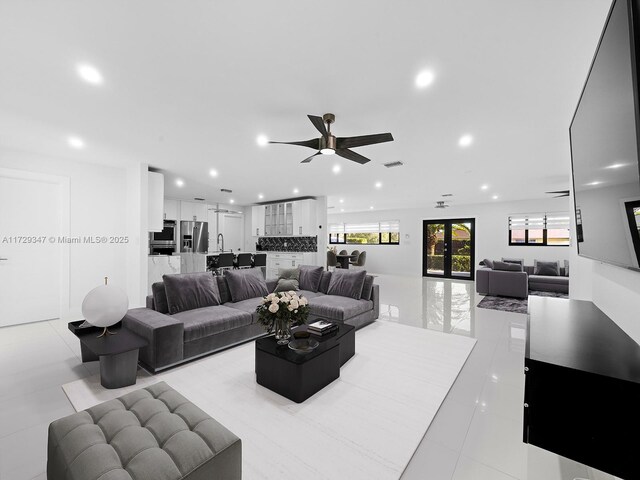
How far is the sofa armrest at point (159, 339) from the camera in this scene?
2.60m

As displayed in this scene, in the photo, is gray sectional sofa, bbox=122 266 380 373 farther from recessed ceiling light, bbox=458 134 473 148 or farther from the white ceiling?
recessed ceiling light, bbox=458 134 473 148

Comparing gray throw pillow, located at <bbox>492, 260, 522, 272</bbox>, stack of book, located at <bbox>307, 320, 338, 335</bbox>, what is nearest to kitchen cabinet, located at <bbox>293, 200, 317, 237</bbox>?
gray throw pillow, located at <bbox>492, 260, 522, 272</bbox>

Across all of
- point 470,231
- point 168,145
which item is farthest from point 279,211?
point 470,231

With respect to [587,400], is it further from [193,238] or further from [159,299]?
[193,238]

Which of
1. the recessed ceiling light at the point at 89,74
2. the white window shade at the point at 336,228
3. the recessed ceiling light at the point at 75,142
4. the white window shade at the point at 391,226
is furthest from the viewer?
the white window shade at the point at 336,228

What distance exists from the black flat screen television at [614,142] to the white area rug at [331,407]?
5.47ft

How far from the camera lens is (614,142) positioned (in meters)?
1.31

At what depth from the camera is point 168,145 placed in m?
3.92

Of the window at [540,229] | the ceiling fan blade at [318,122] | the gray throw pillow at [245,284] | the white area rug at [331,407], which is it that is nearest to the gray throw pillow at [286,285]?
the gray throw pillow at [245,284]

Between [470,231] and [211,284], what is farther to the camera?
[470,231]

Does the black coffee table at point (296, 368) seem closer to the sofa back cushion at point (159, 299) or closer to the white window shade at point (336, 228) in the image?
the sofa back cushion at point (159, 299)

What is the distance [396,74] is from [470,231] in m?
8.65

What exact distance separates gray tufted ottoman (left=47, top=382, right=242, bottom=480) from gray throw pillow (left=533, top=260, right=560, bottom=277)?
8761 mm

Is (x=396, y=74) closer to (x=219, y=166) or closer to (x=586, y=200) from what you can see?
(x=586, y=200)
